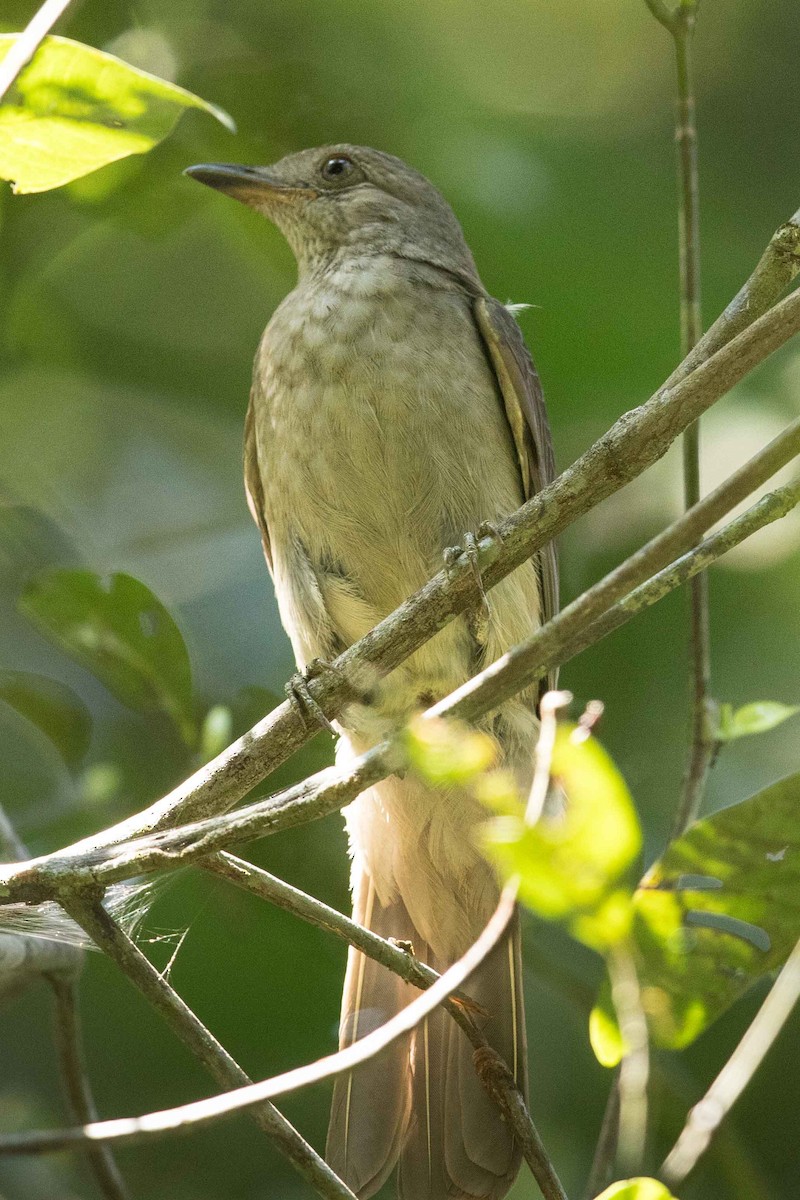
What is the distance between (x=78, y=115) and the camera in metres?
2.40

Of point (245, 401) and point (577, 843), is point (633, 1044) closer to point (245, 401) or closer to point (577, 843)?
point (577, 843)

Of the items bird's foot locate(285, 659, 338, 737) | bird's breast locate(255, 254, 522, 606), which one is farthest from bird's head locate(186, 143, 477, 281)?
bird's foot locate(285, 659, 338, 737)

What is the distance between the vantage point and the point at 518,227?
443cm

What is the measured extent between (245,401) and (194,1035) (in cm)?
299

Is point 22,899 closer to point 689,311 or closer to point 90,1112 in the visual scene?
point 90,1112

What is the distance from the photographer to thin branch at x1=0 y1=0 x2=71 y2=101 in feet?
7.10

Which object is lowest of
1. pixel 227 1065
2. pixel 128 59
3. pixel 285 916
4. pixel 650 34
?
pixel 285 916

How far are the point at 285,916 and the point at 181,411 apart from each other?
75.6 inches

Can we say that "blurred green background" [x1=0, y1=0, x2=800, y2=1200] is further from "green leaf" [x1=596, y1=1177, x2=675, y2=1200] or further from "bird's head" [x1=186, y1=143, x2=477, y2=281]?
"green leaf" [x1=596, y1=1177, x2=675, y2=1200]

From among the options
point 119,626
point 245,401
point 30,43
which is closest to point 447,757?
point 30,43

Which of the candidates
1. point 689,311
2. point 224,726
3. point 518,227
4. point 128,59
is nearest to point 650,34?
point 518,227

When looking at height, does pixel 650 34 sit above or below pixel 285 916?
above

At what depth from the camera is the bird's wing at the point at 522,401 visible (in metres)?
3.56

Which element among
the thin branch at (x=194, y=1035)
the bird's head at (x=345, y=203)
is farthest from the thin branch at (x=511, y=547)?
the bird's head at (x=345, y=203)
